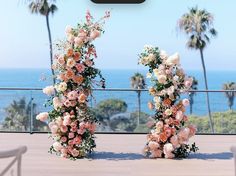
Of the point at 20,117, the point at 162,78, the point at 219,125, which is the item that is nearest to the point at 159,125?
the point at 162,78

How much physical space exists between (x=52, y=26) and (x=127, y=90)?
68.3ft

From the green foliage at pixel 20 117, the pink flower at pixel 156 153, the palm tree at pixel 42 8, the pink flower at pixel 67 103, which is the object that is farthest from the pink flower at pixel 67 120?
the palm tree at pixel 42 8

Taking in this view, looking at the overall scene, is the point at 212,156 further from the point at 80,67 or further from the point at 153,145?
the point at 80,67

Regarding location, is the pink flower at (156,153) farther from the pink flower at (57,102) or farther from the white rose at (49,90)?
the white rose at (49,90)

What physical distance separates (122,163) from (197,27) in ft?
79.1

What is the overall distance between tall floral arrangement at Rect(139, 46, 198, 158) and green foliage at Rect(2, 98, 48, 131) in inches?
114

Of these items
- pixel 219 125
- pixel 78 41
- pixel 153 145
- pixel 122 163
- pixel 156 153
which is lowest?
pixel 122 163

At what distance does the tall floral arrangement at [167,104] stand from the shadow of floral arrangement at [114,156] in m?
0.18

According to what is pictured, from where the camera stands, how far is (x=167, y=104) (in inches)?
272

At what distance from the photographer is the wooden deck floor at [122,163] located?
6027 mm

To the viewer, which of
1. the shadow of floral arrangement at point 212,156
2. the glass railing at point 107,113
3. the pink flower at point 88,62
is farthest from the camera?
the glass railing at point 107,113

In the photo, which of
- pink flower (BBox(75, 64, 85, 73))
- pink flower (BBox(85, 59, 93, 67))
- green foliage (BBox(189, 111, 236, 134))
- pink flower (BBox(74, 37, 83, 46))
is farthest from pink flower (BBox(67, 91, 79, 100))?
green foliage (BBox(189, 111, 236, 134))

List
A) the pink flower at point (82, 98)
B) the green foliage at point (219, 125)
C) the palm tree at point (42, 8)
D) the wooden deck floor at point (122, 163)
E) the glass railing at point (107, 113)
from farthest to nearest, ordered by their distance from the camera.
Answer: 1. the palm tree at point (42, 8)
2. the green foliage at point (219, 125)
3. the glass railing at point (107, 113)
4. the pink flower at point (82, 98)
5. the wooden deck floor at point (122, 163)

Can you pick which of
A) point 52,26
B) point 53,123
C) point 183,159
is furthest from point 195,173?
point 52,26
